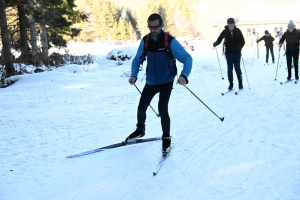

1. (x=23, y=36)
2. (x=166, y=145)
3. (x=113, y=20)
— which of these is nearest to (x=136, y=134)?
(x=166, y=145)

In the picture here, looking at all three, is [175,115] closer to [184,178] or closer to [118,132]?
[118,132]

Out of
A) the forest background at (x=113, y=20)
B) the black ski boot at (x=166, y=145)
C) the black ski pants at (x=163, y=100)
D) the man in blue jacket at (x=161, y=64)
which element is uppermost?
the forest background at (x=113, y=20)

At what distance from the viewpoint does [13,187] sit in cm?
362

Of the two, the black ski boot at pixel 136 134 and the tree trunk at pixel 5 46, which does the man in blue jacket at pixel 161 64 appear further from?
the tree trunk at pixel 5 46

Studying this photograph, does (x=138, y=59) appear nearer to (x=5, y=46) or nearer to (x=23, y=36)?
(x=5, y=46)

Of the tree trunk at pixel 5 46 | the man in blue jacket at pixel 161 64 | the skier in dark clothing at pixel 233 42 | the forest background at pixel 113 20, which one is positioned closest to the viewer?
the man in blue jacket at pixel 161 64

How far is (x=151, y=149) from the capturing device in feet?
15.8

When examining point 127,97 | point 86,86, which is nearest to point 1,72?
point 86,86

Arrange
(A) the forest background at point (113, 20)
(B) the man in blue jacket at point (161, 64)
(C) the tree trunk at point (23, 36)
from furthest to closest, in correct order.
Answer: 1. (A) the forest background at point (113, 20)
2. (C) the tree trunk at point (23, 36)
3. (B) the man in blue jacket at point (161, 64)

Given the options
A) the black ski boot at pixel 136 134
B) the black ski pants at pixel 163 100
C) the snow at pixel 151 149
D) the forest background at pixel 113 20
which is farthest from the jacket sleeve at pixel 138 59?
the forest background at pixel 113 20

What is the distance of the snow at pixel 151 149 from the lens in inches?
139

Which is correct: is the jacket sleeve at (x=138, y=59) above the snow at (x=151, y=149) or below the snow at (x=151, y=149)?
above

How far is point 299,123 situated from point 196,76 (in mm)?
7495

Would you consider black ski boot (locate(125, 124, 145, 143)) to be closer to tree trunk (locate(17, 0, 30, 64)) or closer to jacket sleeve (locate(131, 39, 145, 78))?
jacket sleeve (locate(131, 39, 145, 78))
